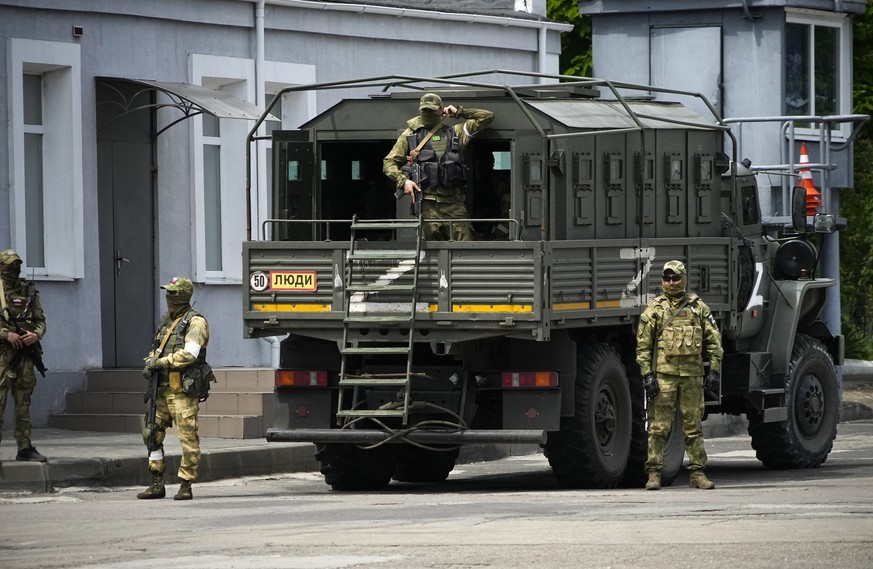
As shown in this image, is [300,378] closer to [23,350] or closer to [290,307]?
[290,307]

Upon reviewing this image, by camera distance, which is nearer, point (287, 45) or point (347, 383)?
point (347, 383)

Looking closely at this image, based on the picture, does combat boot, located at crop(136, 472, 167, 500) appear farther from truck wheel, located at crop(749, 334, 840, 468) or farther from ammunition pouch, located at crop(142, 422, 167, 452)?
truck wheel, located at crop(749, 334, 840, 468)

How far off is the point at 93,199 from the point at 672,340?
8036 mm

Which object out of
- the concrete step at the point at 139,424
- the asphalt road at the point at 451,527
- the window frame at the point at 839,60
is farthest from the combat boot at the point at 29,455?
the window frame at the point at 839,60

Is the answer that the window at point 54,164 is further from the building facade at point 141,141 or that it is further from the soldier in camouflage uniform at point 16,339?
the soldier in camouflage uniform at point 16,339

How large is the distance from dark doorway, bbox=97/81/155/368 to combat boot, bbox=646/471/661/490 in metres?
8.16

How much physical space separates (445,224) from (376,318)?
1171 mm

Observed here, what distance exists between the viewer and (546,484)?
655 inches

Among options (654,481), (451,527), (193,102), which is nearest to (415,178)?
(654,481)

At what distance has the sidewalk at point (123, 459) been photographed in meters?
15.9

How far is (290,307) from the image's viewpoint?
15.6 meters

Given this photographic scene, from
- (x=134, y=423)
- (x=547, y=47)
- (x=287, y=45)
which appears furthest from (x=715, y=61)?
(x=134, y=423)

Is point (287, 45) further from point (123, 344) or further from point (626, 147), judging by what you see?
point (626, 147)

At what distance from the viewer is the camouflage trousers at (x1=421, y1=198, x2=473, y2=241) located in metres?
15.9
